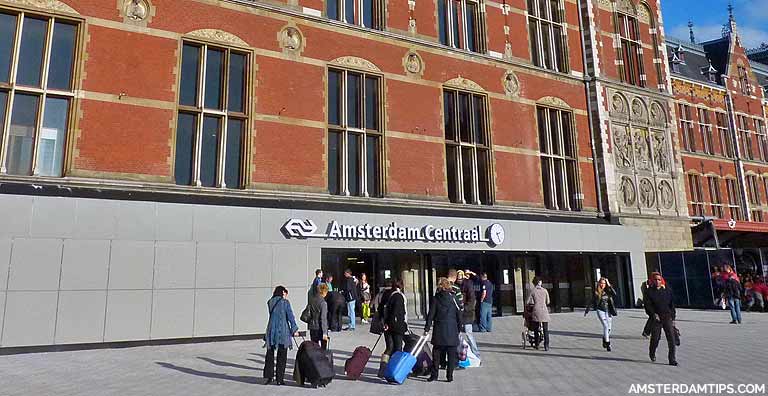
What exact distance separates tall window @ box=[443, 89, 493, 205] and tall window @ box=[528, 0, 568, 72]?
4290 millimetres

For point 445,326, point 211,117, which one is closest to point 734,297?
point 445,326

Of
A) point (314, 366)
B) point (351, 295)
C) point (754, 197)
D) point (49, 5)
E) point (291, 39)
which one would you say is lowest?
point (314, 366)

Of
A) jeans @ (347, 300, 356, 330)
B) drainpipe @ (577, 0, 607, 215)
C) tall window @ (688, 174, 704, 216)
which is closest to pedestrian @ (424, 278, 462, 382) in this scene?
jeans @ (347, 300, 356, 330)

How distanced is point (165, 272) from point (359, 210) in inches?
220

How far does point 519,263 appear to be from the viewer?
18625 mm

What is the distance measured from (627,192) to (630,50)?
708 cm

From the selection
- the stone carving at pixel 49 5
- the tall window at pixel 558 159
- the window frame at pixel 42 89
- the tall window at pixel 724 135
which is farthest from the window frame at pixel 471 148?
the tall window at pixel 724 135

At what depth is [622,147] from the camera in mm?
21656

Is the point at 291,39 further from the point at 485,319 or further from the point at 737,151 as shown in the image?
the point at 737,151

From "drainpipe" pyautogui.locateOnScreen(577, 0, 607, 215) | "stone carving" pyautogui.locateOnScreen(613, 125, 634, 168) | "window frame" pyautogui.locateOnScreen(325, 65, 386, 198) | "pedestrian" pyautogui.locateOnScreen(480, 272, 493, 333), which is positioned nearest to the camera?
"pedestrian" pyautogui.locateOnScreen(480, 272, 493, 333)

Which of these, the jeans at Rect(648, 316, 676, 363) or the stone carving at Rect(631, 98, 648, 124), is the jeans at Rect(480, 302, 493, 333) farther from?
the stone carving at Rect(631, 98, 648, 124)

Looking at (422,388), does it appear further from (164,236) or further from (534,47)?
(534,47)

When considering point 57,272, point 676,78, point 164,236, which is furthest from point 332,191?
point 676,78

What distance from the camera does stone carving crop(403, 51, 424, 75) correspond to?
17.5m
